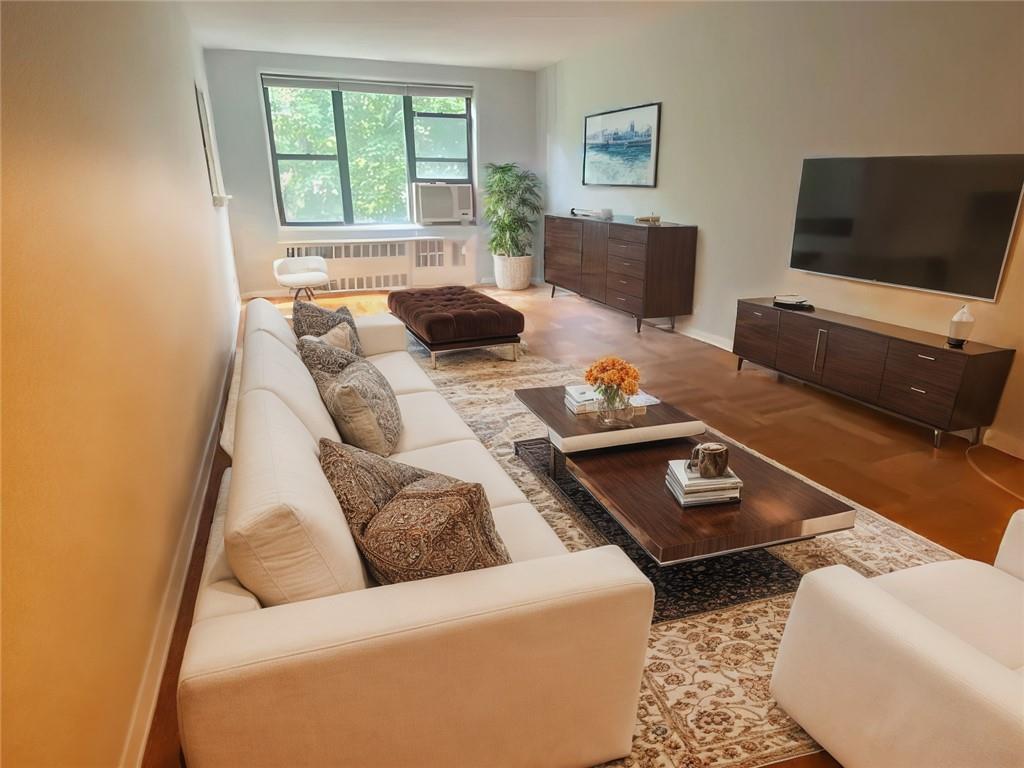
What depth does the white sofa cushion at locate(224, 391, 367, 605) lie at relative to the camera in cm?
110

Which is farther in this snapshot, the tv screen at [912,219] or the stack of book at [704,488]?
the tv screen at [912,219]

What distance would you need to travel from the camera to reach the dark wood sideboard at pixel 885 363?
300 centimetres

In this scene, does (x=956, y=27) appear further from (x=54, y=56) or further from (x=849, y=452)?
(x=54, y=56)

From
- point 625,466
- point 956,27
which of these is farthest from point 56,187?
point 956,27

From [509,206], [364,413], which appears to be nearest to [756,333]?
[364,413]

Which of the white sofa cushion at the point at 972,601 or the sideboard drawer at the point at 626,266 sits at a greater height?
the sideboard drawer at the point at 626,266

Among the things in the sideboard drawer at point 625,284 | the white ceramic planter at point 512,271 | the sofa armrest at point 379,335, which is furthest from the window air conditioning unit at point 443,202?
the sofa armrest at point 379,335

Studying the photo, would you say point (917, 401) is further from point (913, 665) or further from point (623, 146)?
point (623, 146)

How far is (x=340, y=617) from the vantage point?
1091mm

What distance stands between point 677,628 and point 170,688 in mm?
1524

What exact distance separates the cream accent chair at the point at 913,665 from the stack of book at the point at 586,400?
1.27m

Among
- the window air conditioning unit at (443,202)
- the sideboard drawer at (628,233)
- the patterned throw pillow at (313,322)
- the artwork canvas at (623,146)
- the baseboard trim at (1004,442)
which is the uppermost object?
the artwork canvas at (623,146)

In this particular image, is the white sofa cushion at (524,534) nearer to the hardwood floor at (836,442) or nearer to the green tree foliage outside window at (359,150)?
the hardwood floor at (836,442)

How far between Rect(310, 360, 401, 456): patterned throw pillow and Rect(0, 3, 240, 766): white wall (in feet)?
1.88
